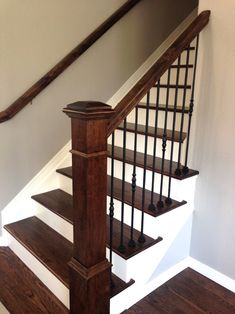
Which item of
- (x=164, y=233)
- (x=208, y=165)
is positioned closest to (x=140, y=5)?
(x=208, y=165)

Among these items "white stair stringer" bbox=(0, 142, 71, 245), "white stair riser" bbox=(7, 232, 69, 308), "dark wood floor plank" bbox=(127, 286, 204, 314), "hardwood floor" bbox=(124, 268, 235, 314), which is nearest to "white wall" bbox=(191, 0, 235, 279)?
"hardwood floor" bbox=(124, 268, 235, 314)

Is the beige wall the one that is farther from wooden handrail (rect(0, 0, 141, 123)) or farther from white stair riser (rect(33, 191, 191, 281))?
white stair riser (rect(33, 191, 191, 281))

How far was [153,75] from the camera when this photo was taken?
4.65 ft

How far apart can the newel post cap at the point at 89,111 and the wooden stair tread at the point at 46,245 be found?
38.1 inches

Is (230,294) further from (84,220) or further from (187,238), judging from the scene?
A: (84,220)

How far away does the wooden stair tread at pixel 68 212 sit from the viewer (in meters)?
1.59

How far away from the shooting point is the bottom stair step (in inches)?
63.3

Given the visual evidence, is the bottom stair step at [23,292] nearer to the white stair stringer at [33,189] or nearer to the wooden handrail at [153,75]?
the white stair stringer at [33,189]

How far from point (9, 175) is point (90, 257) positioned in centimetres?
116

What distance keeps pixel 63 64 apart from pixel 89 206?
1374 millimetres

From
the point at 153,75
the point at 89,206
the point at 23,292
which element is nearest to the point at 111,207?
the point at 89,206

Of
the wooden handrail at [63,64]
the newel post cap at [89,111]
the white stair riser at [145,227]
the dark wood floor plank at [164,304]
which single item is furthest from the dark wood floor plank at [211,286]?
the wooden handrail at [63,64]

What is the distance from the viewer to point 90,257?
51.1 inches

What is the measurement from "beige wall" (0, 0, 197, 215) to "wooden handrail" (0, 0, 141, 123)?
0.21ft
